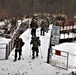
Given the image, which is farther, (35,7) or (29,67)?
(35,7)

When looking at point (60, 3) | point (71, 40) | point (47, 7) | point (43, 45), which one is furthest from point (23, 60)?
point (60, 3)

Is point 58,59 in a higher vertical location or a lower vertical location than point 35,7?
lower

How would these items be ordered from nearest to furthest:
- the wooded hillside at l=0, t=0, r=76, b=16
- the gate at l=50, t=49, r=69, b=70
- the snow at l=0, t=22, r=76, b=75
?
the snow at l=0, t=22, r=76, b=75 < the gate at l=50, t=49, r=69, b=70 < the wooded hillside at l=0, t=0, r=76, b=16

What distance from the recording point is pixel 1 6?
A: 4794cm

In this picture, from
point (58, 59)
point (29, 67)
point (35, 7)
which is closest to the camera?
point (29, 67)

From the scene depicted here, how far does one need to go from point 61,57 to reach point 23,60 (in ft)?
6.52

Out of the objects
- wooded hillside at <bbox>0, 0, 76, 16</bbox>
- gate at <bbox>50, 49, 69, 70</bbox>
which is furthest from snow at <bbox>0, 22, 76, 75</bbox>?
wooded hillside at <bbox>0, 0, 76, 16</bbox>

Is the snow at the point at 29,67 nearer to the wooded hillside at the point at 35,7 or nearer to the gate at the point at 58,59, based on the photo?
the gate at the point at 58,59

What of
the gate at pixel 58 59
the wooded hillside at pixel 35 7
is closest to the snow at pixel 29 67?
the gate at pixel 58 59

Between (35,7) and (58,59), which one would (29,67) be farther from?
(35,7)

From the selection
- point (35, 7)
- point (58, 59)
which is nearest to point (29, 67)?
point (58, 59)

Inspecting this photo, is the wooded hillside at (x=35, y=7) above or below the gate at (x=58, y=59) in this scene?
above

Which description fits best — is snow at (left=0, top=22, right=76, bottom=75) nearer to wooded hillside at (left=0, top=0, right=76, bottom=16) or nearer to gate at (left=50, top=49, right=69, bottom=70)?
gate at (left=50, top=49, right=69, bottom=70)

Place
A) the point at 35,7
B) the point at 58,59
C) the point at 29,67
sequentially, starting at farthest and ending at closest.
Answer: the point at 35,7, the point at 58,59, the point at 29,67
